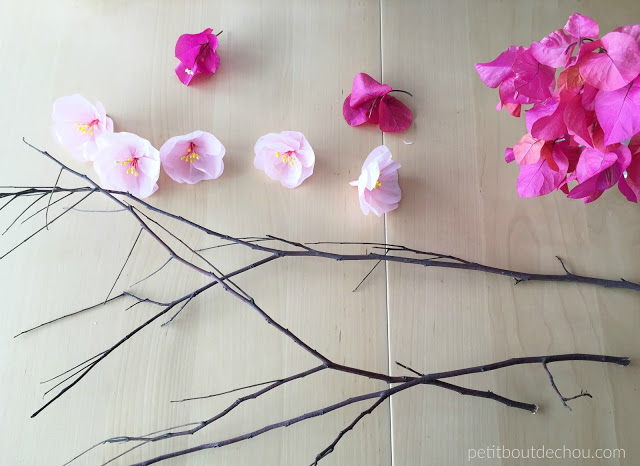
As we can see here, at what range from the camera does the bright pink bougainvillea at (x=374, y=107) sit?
0.62 meters

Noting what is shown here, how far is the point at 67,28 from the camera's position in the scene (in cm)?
Result: 67

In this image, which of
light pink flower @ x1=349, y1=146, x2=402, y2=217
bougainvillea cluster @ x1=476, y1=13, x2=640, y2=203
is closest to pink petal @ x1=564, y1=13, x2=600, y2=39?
bougainvillea cluster @ x1=476, y1=13, x2=640, y2=203

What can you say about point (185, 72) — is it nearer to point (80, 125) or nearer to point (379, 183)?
point (80, 125)

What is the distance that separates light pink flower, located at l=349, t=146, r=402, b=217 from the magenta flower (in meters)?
0.26

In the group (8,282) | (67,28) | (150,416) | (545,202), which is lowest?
(150,416)

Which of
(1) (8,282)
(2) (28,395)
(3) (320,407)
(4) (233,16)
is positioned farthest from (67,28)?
(3) (320,407)

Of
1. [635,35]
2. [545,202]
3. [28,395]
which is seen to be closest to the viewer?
[635,35]

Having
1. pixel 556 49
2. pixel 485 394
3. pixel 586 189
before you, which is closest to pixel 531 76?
pixel 556 49

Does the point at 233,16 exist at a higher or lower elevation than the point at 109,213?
higher

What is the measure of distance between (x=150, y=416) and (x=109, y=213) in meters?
0.25

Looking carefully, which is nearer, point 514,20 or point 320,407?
point 320,407

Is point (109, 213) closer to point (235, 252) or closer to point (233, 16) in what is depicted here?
point (235, 252)

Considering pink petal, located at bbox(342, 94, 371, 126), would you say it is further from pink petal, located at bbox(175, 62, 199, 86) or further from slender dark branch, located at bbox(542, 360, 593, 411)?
slender dark branch, located at bbox(542, 360, 593, 411)

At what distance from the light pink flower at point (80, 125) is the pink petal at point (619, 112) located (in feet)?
1.83
